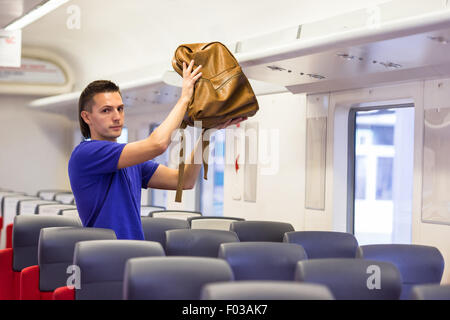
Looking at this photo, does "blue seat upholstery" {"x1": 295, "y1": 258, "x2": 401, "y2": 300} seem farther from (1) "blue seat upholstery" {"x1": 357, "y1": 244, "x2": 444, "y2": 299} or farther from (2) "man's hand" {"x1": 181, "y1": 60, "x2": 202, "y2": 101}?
(2) "man's hand" {"x1": 181, "y1": 60, "x2": 202, "y2": 101}

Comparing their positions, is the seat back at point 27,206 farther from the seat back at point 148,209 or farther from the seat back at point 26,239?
the seat back at point 26,239

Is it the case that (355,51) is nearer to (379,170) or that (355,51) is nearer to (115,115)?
(115,115)

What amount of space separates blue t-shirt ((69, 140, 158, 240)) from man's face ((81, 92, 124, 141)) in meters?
0.21

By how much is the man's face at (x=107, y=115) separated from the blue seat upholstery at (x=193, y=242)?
1.32m

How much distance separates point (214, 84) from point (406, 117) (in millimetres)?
5304

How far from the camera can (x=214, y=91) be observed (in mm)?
3996

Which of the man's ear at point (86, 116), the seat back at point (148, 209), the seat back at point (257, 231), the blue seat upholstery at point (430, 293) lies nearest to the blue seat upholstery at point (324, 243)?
the seat back at point (257, 231)

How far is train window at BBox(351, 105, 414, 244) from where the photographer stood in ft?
28.8

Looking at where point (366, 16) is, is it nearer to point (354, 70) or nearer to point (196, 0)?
point (354, 70)

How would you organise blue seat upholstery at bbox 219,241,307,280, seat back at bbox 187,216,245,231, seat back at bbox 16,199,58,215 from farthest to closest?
seat back at bbox 16,199,58,215
seat back at bbox 187,216,245,231
blue seat upholstery at bbox 219,241,307,280

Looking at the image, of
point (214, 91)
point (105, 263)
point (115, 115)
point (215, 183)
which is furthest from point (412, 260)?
point (215, 183)

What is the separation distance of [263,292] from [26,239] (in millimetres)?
3784

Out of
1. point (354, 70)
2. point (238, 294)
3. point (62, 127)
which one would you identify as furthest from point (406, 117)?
point (62, 127)

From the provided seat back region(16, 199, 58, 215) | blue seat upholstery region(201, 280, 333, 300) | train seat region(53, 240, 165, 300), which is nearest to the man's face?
train seat region(53, 240, 165, 300)
